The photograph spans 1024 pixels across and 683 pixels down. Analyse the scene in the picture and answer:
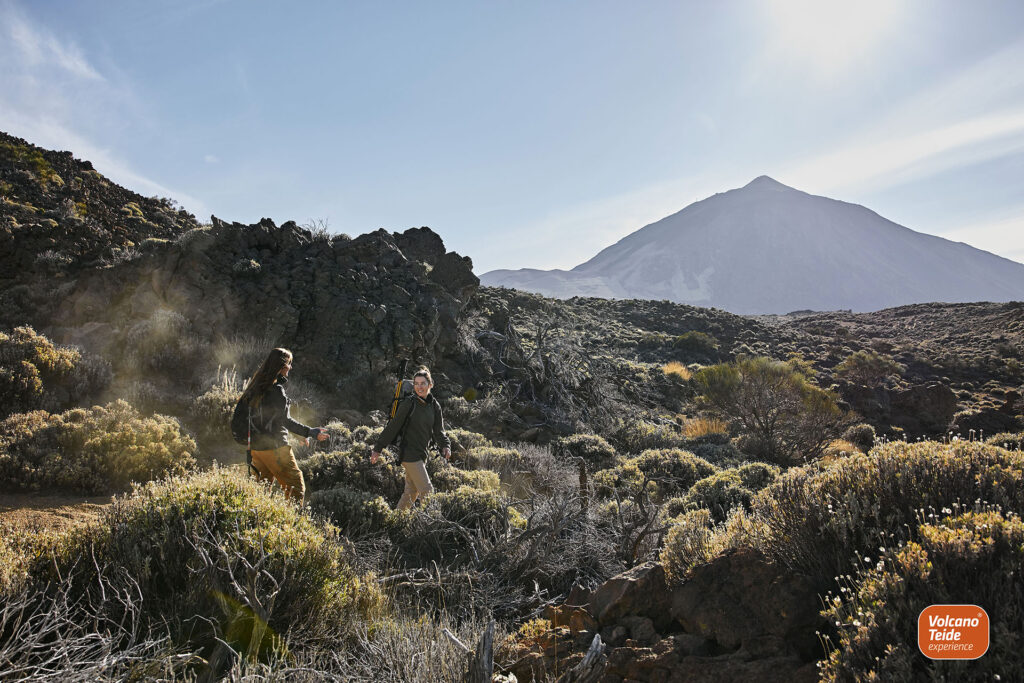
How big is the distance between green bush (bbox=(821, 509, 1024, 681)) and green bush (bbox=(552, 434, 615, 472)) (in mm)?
7770

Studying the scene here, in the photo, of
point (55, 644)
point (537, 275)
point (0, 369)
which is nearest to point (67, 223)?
point (0, 369)

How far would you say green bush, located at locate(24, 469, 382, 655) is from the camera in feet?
8.58

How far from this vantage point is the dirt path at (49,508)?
399cm

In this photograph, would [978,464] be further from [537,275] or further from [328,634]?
[537,275]

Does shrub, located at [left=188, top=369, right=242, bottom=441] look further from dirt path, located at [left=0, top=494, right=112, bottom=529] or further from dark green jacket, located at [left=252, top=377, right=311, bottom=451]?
dark green jacket, located at [left=252, top=377, right=311, bottom=451]

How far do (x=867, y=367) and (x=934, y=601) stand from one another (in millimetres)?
25819

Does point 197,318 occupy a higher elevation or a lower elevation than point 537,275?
lower

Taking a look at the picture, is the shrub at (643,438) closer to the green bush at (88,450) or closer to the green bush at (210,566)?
the green bush at (88,450)

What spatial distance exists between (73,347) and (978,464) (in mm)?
10750

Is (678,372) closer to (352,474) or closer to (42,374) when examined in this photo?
(352,474)

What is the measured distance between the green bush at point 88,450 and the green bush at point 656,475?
6027mm

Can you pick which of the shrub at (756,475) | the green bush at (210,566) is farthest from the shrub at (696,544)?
the shrub at (756,475)

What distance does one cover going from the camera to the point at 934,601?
171 cm

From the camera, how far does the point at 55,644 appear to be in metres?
2.21
